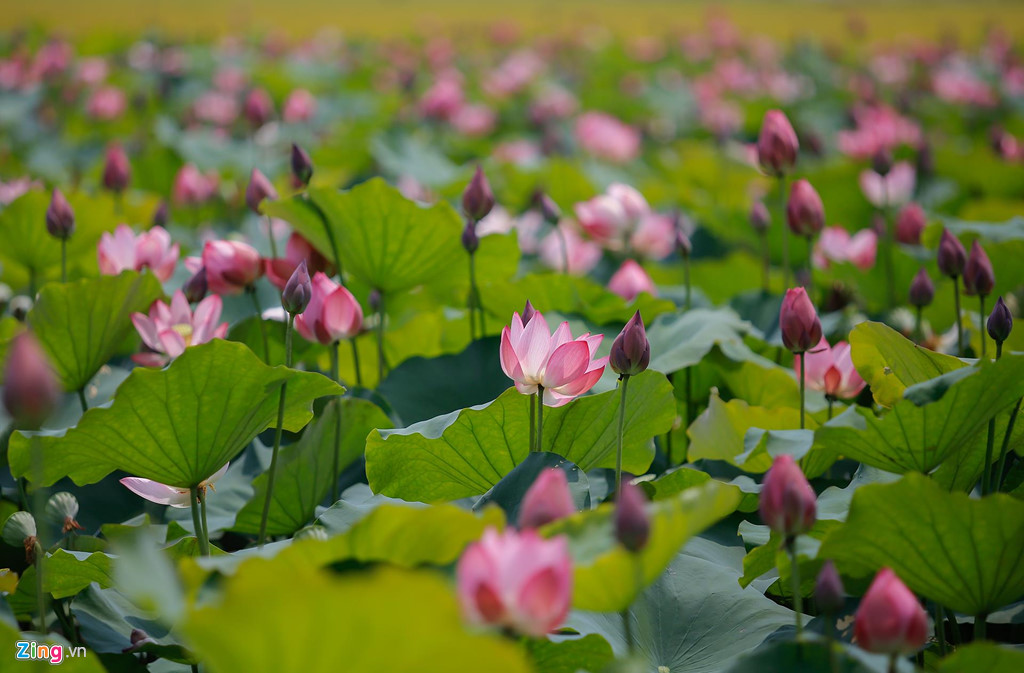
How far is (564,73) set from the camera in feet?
21.2

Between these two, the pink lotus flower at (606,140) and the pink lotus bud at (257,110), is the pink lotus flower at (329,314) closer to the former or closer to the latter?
the pink lotus bud at (257,110)

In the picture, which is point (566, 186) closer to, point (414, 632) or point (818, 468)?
point (818, 468)

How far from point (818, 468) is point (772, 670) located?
469 millimetres

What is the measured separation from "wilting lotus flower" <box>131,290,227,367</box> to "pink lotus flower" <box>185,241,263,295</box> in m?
0.10

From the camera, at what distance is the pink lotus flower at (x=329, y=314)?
49.7 inches

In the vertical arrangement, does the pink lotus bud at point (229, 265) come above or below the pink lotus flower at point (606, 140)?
above

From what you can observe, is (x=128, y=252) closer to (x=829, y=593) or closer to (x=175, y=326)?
(x=175, y=326)

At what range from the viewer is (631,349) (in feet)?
3.34

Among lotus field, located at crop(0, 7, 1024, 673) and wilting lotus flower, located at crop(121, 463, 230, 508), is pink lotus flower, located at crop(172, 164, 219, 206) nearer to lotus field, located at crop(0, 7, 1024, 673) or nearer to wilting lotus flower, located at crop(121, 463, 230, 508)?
lotus field, located at crop(0, 7, 1024, 673)

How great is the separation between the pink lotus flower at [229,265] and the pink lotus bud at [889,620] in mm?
1094

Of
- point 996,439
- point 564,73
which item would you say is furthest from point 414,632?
point 564,73

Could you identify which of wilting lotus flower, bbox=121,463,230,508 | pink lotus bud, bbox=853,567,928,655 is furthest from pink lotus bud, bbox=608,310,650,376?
wilting lotus flower, bbox=121,463,230,508

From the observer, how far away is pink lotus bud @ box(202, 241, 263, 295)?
1468 millimetres

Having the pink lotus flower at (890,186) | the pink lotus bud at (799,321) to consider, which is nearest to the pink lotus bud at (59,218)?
the pink lotus bud at (799,321)
